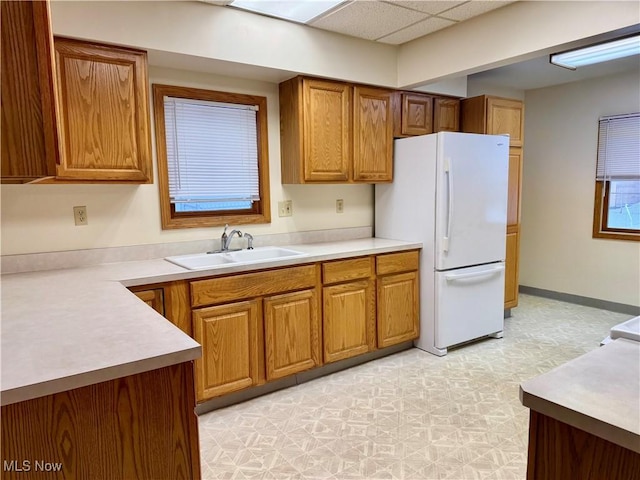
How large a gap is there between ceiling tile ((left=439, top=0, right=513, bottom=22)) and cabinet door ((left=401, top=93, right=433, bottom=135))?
31.9 inches

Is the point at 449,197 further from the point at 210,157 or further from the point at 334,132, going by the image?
→ the point at 210,157

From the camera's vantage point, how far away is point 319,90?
300 centimetres

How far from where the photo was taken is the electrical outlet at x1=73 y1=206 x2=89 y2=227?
2.43 meters

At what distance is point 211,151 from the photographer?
115 inches

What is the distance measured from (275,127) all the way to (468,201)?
1.60 m

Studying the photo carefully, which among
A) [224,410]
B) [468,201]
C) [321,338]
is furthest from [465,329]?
[224,410]

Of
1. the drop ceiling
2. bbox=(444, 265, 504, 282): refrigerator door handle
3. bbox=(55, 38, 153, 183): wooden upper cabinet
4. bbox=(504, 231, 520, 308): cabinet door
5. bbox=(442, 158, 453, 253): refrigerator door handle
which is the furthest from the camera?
bbox=(504, 231, 520, 308): cabinet door

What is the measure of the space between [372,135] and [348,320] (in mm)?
1456

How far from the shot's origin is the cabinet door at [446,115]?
3.73 meters

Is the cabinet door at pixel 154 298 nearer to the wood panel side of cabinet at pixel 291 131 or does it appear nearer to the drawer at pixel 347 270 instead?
the drawer at pixel 347 270

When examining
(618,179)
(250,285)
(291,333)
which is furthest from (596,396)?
(618,179)

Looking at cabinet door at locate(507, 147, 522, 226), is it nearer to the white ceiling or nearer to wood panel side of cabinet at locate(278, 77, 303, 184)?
the white ceiling

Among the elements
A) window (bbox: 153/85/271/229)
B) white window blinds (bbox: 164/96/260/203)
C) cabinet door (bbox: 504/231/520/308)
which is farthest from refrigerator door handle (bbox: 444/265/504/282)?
white window blinds (bbox: 164/96/260/203)

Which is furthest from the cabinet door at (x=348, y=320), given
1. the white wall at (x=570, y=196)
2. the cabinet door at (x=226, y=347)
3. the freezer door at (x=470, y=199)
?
the white wall at (x=570, y=196)
